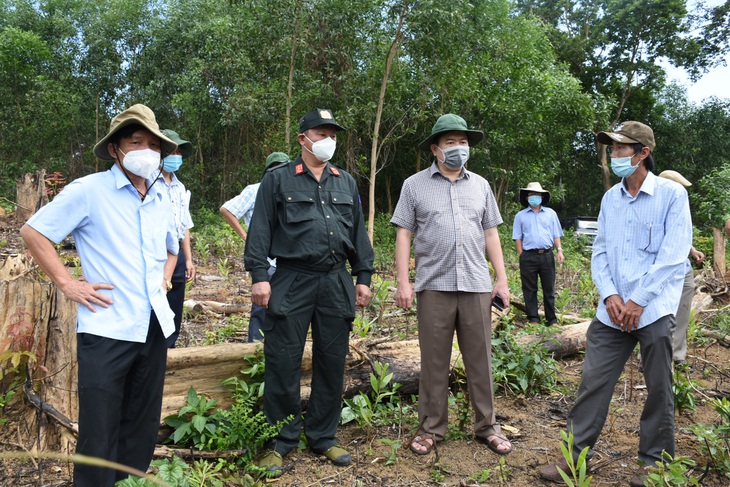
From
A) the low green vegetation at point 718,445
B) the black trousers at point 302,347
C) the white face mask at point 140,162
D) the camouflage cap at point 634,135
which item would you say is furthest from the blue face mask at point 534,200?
the white face mask at point 140,162

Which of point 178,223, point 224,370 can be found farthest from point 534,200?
point 224,370

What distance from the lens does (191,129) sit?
21719 millimetres

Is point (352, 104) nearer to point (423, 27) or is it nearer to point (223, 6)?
point (423, 27)

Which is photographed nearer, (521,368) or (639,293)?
(639,293)

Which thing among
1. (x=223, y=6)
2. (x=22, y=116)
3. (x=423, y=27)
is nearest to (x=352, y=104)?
(x=423, y=27)

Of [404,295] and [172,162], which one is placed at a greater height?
[172,162]

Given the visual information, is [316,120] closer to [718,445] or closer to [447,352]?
[447,352]

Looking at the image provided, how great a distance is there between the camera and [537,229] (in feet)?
23.3

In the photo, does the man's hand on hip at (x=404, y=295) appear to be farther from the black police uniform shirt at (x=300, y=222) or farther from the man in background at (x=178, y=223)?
the man in background at (x=178, y=223)

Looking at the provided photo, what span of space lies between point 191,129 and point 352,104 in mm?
9153

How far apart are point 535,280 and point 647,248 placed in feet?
13.2

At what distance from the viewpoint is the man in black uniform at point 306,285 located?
10.9 feet

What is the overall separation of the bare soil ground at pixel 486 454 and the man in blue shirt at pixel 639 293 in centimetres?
28

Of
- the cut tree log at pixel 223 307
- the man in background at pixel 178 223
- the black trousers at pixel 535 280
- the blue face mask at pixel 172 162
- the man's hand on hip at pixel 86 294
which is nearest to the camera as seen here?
the man's hand on hip at pixel 86 294
